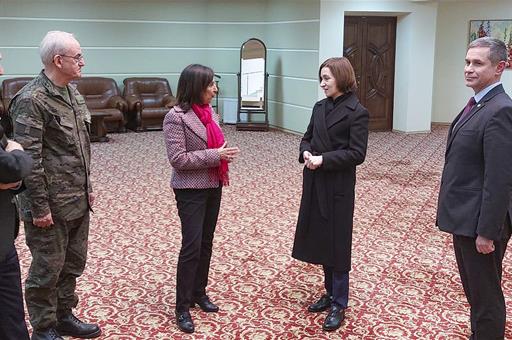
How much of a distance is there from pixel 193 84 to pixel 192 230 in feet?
2.68

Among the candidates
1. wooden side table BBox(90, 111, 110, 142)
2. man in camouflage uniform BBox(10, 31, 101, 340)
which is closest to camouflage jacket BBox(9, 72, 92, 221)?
man in camouflage uniform BBox(10, 31, 101, 340)

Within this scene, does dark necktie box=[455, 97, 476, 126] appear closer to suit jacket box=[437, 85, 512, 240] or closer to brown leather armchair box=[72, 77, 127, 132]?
suit jacket box=[437, 85, 512, 240]

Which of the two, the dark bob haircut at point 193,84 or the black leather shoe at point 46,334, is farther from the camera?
the dark bob haircut at point 193,84

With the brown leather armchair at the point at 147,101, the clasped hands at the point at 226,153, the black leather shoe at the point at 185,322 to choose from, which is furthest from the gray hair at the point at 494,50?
the brown leather armchair at the point at 147,101

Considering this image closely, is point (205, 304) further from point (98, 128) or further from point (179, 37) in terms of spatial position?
point (179, 37)

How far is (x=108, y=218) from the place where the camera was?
19.1 feet

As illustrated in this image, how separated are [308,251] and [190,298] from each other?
0.75 meters

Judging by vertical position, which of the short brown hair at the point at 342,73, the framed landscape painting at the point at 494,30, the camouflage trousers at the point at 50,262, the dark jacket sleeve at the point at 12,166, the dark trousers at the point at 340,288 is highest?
the framed landscape painting at the point at 494,30

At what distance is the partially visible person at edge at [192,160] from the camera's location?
3312mm

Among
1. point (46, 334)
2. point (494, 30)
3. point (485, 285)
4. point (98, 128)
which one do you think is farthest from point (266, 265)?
point (494, 30)

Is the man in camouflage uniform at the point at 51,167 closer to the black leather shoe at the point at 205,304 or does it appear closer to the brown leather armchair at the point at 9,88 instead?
the black leather shoe at the point at 205,304

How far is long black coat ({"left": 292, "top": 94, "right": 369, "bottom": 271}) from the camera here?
3.35m

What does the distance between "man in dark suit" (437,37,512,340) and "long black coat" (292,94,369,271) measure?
0.63 metres

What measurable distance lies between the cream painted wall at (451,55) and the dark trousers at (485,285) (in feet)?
35.2
